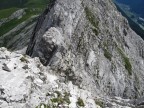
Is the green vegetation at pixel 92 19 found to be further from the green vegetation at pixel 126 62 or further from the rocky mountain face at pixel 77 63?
the green vegetation at pixel 126 62

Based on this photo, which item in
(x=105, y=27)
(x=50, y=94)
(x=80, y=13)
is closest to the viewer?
(x=50, y=94)

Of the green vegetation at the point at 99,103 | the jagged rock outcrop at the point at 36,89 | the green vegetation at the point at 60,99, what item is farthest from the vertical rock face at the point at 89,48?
the green vegetation at the point at 60,99

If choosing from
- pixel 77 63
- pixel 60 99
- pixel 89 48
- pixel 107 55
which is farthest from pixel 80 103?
pixel 107 55

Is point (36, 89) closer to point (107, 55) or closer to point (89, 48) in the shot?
point (89, 48)

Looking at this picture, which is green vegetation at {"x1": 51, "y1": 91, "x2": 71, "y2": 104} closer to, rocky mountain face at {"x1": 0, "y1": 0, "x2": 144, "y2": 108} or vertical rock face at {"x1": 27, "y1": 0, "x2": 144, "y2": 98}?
rocky mountain face at {"x1": 0, "y1": 0, "x2": 144, "y2": 108}

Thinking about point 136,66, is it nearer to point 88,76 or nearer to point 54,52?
point 88,76

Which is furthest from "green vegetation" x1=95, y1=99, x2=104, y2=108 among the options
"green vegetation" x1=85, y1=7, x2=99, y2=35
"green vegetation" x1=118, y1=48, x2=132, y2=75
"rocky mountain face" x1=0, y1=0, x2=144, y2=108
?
"green vegetation" x1=118, y1=48, x2=132, y2=75

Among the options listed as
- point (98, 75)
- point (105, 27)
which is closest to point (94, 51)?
point (98, 75)
